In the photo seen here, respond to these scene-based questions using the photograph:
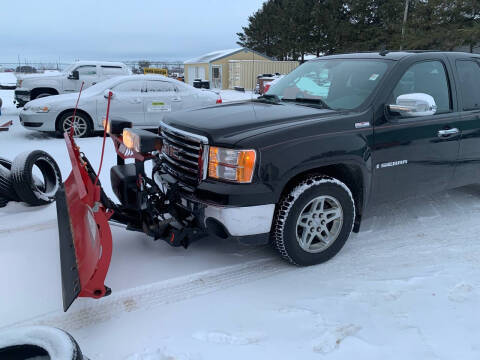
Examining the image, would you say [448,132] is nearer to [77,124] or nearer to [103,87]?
[77,124]

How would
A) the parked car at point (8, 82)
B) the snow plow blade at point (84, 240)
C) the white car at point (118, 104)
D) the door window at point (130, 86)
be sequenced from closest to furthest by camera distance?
the snow plow blade at point (84, 240) < the white car at point (118, 104) < the door window at point (130, 86) < the parked car at point (8, 82)

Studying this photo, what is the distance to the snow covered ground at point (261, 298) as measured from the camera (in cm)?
255

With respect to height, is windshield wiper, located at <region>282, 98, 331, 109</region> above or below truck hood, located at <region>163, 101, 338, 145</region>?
above

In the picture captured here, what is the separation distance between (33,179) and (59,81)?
382 inches

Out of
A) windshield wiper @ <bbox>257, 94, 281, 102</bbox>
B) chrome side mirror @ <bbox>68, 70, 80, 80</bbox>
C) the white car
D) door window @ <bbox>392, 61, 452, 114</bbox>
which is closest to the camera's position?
door window @ <bbox>392, 61, 452, 114</bbox>

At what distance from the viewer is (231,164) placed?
120 inches

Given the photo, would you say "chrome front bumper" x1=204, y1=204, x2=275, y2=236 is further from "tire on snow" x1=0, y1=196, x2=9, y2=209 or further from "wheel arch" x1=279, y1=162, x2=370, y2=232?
"tire on snow" x1=0, y1=196, x2=9, y2=209

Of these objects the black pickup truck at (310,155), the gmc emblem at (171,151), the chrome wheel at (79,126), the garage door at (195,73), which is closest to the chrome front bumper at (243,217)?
the black pickup truck at (310,155)

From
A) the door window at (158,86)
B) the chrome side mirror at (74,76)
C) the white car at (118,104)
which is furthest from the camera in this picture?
the chrome side mirror at (74,76)

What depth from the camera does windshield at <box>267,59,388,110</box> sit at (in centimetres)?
374

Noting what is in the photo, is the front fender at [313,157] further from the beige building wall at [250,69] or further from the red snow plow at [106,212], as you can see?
the beige building wall at [250,69]

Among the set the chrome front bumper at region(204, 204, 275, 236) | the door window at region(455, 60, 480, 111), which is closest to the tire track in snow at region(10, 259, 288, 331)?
the chrome front bumper at region(204, 204, 275, 236)

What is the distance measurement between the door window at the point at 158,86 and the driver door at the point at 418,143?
7.31m

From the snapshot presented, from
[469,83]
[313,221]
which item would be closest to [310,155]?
[313,221]
